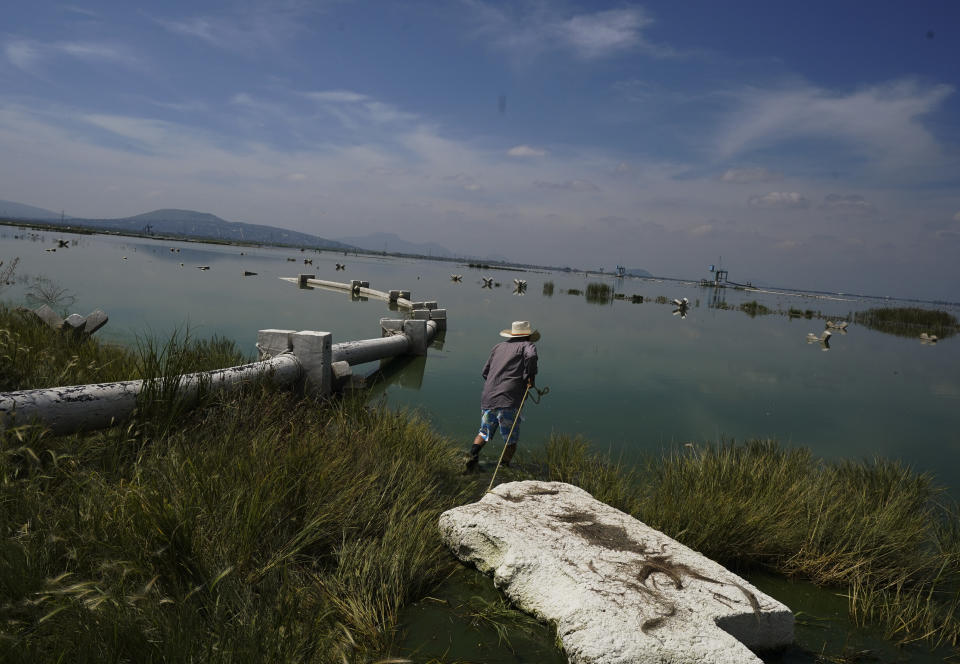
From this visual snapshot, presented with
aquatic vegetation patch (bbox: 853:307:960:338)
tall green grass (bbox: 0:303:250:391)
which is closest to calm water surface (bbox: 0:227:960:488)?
tall green grass (bbox: 0:303:250:391)

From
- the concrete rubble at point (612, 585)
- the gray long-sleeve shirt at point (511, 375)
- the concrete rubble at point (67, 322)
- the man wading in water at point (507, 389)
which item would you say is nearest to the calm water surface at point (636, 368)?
the concrete rubble at point (67, 322)

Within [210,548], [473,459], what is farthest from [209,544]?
[473,459]

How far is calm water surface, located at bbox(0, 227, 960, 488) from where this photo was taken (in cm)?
888

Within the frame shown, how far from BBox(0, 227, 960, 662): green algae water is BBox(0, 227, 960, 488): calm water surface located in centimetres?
6

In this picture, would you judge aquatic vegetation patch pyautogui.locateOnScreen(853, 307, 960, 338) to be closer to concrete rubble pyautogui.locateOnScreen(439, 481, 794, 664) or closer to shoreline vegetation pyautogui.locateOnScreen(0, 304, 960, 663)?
shoreline vegetation pyautogui.locateOnScreen(0, 304, 960, 663)

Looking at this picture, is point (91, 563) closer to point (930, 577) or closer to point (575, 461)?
point (575, 461)

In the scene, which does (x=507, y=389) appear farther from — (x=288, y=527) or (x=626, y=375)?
(x=626, y=375)

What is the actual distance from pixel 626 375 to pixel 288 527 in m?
10.7

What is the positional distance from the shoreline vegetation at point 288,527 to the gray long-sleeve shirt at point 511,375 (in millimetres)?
764

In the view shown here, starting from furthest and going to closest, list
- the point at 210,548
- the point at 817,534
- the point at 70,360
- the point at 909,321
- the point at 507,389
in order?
the point at 909,321 < the point at 507,389 < the point at 70,360 < the point at 817,534 < the point at 210,548

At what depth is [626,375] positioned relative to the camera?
1303 centimetres

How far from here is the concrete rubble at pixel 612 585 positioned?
2.77 metres

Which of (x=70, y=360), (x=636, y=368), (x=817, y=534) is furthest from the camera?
(x=636, y=368)

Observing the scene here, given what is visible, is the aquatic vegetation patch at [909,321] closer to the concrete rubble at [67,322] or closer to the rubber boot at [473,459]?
the rubber boot at [473,459]
